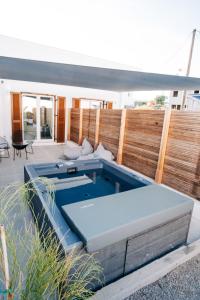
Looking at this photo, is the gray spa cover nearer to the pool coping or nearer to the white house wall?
the pool coping

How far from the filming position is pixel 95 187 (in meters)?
4.24

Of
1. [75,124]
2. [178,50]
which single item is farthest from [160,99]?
[75,124]

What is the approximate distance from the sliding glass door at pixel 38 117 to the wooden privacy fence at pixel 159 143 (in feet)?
13.1

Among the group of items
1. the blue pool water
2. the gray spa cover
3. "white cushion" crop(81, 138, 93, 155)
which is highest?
the gray spa cover

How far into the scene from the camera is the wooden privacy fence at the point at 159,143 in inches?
137

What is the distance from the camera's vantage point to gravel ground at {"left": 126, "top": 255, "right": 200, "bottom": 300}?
194 centimetres

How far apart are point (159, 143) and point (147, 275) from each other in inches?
109

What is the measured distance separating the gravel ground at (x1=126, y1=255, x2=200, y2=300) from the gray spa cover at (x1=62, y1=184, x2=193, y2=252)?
0.63 meters

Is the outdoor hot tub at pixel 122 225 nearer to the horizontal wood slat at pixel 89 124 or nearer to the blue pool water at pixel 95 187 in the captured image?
the blue pool water at pixel 95 187

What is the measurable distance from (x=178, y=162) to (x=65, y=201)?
245 cm

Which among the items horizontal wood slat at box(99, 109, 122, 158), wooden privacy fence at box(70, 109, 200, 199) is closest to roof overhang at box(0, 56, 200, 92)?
wooden privacy fence at box(70, 109, 200, 199)

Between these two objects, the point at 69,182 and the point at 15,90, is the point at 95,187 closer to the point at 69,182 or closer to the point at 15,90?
the point at 69,182

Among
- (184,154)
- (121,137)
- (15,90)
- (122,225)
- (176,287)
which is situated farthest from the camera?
(15,90)

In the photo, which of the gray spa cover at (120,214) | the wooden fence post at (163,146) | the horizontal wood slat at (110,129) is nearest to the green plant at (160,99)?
the horizontal wood slat at (110,129)
